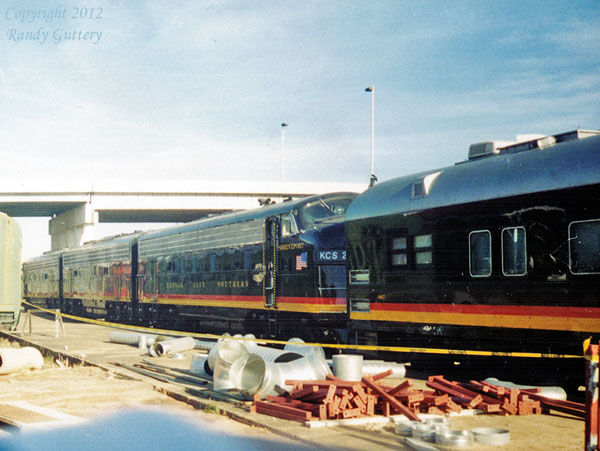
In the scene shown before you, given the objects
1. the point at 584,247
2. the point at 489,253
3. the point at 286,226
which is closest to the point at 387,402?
the point at 584,247

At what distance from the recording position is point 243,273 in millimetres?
20125

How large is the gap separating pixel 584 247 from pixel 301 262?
832 cm

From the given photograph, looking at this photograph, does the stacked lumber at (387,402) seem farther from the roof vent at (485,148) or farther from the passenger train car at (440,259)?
the roof vent at (485,148)

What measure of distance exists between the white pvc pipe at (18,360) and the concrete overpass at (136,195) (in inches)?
1445

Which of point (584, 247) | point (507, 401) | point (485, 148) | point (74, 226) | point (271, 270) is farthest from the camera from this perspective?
point (74, 226)

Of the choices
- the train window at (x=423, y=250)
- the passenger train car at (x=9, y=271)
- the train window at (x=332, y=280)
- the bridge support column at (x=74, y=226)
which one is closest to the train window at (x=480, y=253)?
the train window at (x=423, y=250)

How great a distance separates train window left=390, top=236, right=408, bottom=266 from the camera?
13047 mm

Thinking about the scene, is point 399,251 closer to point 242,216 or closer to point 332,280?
point 332,280

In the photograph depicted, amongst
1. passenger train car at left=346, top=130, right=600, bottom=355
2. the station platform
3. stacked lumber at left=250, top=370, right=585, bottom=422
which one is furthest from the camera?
passenger train car at left=346, top=130, right=600, bottom=355

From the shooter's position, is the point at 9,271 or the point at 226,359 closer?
the point at 226,359

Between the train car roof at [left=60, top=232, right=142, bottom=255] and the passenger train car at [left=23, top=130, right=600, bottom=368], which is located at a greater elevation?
the train car roof at [left=60, top=232, right=142, bottom=255]

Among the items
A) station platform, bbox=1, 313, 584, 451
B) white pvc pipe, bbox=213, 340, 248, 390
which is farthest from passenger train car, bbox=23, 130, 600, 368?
white pvc pipe, bbox=213, 340, 248, 390

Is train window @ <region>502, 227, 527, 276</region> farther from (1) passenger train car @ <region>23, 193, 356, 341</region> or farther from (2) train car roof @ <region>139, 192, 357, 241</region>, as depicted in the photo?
(2) train car roof @ <region>139, 192, 357, 241</region>

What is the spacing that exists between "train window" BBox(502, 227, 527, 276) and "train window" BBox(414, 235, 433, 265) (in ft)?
5.33
